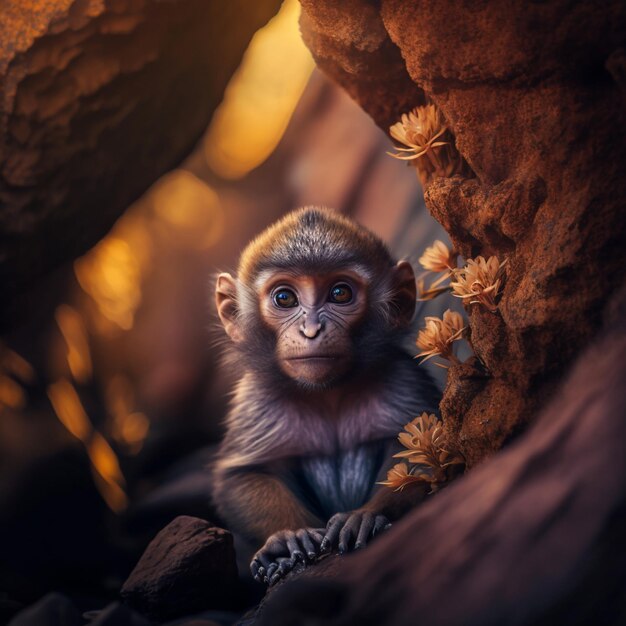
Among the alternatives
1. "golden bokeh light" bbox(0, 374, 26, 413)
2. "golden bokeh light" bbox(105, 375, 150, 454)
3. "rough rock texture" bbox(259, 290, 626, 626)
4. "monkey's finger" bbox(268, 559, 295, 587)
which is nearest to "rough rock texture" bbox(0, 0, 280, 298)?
"golden bokeh light" bbox(0, 374, 26, 413)

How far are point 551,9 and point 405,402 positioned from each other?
2.01m

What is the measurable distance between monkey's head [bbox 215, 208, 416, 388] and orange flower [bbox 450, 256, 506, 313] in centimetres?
96

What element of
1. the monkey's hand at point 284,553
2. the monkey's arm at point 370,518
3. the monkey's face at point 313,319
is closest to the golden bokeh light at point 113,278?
the monkey's face at point 313,319

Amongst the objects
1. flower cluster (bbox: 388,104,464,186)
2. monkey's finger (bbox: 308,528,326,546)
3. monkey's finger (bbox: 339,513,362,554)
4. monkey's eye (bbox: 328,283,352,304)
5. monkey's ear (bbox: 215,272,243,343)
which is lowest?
monkey's finger (bbox: 339,513,362,554)

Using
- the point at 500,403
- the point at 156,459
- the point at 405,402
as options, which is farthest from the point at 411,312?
the point at 156,459

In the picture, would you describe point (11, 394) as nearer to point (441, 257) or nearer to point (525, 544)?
point (441, 257)

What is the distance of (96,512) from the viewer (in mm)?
4461

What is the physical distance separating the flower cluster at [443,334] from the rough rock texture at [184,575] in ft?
3.85

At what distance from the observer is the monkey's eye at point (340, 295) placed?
365cm

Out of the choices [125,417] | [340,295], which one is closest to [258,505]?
[340,295]

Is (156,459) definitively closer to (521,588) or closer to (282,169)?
(282,169)

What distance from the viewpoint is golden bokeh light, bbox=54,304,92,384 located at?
15.1ft

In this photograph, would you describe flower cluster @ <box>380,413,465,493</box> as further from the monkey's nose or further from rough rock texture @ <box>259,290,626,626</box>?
rough rock texture @ <box>259,290,626,626</box>

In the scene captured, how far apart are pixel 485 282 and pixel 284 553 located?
1358 millimetres
